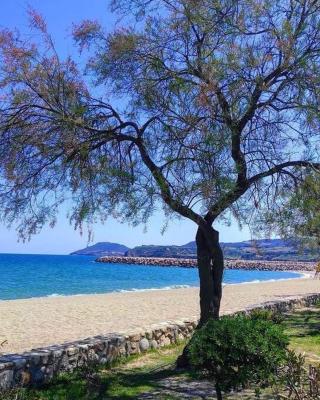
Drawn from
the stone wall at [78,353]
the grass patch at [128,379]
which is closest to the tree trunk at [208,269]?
the grass patch at [128,379]

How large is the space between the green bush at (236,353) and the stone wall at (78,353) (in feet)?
9.36

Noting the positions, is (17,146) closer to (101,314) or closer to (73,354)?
(73,354)

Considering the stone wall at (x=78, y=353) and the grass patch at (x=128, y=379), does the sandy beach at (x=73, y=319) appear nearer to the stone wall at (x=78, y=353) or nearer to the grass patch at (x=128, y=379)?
the stone wall at (x=78, y=353)

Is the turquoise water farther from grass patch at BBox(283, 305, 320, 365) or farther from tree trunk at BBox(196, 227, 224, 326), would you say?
tree trunk at BBox(196, 227, 224, 326)

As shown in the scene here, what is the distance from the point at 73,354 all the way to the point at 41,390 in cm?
130

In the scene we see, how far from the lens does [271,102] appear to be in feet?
28.7

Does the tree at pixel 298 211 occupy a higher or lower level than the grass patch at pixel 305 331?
higher

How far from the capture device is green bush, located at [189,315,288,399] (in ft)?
21.7

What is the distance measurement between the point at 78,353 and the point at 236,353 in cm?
410

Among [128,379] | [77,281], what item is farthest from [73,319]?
[77,281]

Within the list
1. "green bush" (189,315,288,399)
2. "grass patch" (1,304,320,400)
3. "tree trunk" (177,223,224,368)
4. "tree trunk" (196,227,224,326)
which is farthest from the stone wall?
"green bush" (189,315,288,399)

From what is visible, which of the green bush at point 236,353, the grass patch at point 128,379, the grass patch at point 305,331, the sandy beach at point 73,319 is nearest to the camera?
the green bush at point 236,353

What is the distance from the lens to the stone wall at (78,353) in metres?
8.27

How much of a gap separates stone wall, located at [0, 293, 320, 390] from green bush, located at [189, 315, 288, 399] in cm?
285
